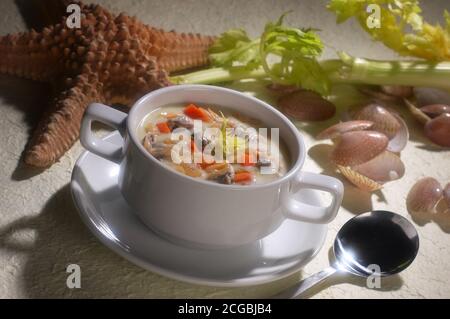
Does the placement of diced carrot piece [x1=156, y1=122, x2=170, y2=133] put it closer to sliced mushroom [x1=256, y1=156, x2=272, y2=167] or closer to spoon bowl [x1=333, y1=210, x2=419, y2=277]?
sliced mushroom [x1=256, y1=156, x2=272, y2=167]

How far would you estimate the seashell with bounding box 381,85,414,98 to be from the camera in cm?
151

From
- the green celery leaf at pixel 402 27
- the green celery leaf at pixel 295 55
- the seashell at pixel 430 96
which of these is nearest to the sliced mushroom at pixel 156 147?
the green celery leaf at pixel 295 55

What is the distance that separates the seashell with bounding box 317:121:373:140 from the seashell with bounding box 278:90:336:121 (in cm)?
7

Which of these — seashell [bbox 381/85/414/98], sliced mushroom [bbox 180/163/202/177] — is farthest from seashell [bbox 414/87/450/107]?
sliced mushroom [bbox 180/163/202/177]

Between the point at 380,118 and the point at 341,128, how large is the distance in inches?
4.9

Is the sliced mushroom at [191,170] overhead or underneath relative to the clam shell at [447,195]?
overhead

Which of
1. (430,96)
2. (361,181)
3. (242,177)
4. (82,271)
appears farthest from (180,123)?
A: (430,96)

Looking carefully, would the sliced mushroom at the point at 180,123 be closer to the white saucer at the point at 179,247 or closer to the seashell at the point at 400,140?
the white saucer at the point at 179,247

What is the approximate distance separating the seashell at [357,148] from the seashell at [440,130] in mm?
179

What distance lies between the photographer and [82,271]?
0.91m

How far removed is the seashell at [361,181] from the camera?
1177 millimetres

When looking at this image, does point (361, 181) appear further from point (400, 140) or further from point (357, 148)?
point (400, 140)

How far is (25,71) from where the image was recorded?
4.20 feet

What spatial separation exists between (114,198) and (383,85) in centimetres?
78
